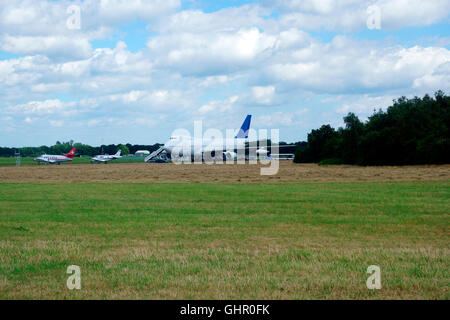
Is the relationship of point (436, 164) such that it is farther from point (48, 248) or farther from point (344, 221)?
point (48, 248)

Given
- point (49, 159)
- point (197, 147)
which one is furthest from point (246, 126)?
point (49, 159)

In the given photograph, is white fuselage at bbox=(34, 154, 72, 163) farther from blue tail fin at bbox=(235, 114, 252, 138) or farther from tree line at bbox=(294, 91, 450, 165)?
tree line at bbox=(294, 91, 450, 165)

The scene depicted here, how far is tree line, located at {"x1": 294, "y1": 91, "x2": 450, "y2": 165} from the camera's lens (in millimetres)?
57969

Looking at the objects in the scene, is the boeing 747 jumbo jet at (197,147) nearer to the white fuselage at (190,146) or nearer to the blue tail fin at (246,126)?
the white fuselage at (190,146)

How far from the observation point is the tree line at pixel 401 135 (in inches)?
2282

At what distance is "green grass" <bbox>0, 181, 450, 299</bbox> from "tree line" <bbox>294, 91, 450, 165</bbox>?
43513 millimetres

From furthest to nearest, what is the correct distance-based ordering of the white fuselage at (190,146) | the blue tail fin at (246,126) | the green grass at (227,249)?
the blue tail fin at (246,126), the white fuselage at (190,146), the green grass at (227,249)

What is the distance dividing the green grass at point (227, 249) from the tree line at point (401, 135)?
43513mm

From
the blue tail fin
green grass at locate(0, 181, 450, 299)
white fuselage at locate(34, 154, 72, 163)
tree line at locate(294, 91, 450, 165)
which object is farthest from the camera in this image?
the blue tail fin

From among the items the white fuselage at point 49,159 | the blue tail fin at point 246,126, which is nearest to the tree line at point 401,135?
the blue tail fin at point 246,126

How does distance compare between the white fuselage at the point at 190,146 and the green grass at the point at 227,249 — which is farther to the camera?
the white fuselage at the point at 190,146

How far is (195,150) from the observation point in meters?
82.4

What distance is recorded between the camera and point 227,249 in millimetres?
9703

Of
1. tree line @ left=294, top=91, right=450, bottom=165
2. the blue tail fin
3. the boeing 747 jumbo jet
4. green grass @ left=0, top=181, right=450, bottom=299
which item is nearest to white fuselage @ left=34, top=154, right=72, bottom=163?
the boeing 747 jumbo jet
